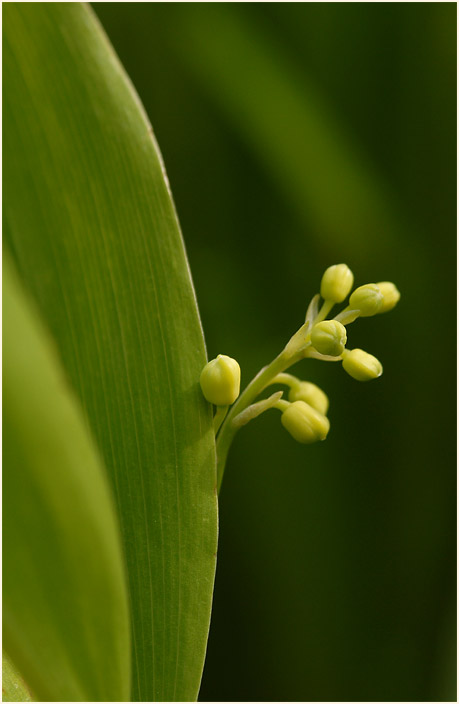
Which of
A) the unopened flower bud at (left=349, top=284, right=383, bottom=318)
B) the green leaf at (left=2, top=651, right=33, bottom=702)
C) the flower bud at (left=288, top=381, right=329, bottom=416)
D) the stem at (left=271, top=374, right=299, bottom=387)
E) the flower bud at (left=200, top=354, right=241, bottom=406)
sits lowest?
the green leaf at (left=2, top=651, right=33, bottom=702)

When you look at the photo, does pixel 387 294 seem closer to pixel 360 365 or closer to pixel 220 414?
pixel 360 365

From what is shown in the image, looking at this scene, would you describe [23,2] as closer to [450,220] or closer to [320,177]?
[320,177]

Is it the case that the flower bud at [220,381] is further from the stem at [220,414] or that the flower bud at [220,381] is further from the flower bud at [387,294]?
the flower bud at [387,294]

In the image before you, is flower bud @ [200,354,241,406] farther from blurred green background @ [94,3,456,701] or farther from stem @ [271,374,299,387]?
blurred green background @ [94,3,456,701]

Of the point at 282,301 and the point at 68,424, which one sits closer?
the point at 68,424

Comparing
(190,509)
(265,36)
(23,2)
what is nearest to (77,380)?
(190,509)

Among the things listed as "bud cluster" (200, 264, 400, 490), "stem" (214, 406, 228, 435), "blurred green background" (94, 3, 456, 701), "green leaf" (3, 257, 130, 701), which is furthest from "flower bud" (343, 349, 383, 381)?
"blurred green background" (94, 3, 456, 701)
